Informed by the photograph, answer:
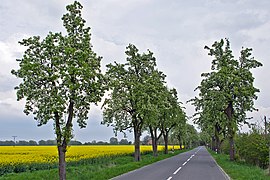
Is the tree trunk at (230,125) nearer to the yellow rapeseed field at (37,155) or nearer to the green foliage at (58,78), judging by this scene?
the yellow rapeseed field at (37,155)

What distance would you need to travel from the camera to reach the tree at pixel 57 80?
50.3 feet

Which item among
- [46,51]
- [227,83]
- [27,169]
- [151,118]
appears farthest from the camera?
[151,118]

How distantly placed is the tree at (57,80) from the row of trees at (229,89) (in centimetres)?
1921

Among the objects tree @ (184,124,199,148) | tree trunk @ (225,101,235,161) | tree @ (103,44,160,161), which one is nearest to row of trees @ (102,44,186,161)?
tree @ (103,44,160,161)

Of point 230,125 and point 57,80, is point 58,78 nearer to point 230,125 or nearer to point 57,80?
point 57,80

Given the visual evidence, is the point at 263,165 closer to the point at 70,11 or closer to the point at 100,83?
the point at 100,83

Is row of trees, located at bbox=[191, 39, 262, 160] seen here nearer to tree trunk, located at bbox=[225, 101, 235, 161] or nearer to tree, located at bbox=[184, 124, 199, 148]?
tree trunk, located at bbox=[225, 101, 235, 161]

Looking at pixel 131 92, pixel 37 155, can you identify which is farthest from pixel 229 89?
pixel 37 155

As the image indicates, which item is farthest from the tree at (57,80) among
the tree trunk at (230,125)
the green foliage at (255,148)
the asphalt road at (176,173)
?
the tree trunk at (230,125)

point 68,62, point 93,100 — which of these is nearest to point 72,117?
point 93,100

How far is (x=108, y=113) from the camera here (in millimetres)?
36219

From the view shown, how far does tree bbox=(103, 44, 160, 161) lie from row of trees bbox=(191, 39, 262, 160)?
5751 mm

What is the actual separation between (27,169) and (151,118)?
16.1 metres

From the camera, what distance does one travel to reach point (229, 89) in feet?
111
